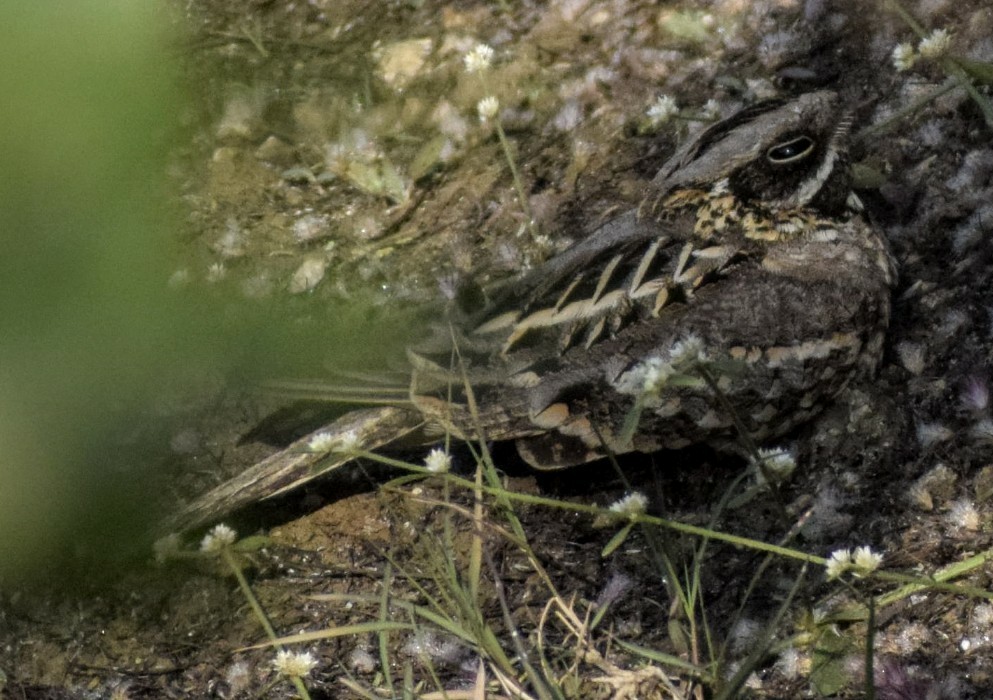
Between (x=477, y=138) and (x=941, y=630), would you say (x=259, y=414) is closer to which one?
(x=477, y=138)

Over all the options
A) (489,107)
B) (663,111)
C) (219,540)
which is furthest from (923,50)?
(219,540)

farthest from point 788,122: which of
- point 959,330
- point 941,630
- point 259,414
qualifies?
point 259,414

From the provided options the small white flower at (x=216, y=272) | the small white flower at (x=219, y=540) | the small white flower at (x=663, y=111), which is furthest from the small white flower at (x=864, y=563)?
the small white flower at (x=216, y=272)

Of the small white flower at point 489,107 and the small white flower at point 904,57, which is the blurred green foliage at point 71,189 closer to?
the small white flower at point 489,107

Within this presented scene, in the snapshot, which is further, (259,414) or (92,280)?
(259,414)

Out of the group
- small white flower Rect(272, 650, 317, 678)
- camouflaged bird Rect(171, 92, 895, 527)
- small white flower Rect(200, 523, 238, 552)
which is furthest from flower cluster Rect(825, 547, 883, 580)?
small white flower Rect(200, 523, 238, 552)

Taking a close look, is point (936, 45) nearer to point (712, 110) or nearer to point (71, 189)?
point (712, 110)

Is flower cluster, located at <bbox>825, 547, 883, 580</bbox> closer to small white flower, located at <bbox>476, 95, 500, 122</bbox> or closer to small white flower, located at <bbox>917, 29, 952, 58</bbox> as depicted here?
small white flower, located at <bbox>917, 29, 952, 58</bbox>

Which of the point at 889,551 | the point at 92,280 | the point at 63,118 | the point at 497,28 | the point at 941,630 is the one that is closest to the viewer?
the point at 63,118
